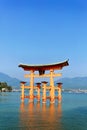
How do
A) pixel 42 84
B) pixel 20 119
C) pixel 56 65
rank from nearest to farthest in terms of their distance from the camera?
1. pixel 20 119
2. pixel 56 65
3. pixel 42 84

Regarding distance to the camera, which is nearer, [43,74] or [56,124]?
[56,124]

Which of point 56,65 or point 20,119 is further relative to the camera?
point 56,65

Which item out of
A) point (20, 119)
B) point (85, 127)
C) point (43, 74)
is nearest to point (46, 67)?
point (43, 74)

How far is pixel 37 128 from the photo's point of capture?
20797 mm

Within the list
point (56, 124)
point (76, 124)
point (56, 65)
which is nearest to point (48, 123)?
point (56, 124)

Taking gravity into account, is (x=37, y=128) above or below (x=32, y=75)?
below

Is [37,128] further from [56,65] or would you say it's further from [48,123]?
[56,65]

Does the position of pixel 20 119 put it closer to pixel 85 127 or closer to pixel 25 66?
pixel 85 127

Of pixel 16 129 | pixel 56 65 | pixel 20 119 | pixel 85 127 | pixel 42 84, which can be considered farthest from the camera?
pixel 42 84

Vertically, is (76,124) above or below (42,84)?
below

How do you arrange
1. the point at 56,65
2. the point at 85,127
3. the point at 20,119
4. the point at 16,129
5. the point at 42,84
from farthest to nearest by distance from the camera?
the point at 42,84 < the point at 56,65 < the point at 20,119 < the point at 85,127 < the point at 16,129

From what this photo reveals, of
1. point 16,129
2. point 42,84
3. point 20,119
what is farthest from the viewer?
point 42,84

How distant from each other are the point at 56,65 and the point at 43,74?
3.00m

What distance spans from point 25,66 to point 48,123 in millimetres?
21441
